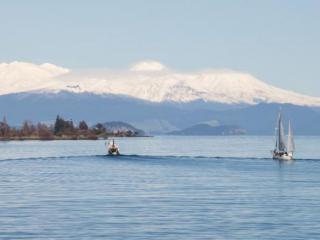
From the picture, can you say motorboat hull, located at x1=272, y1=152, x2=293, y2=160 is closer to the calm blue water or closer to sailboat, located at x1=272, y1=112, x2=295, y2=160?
sailboat, located at x1=272, y1=112, x2=295, y2=160

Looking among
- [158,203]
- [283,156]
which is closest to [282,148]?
[283,156]

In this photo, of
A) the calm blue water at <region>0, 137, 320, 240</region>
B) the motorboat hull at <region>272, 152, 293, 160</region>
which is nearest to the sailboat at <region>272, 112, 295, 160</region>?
the motorboat hull at <region>272, 152, 293, 160</region>

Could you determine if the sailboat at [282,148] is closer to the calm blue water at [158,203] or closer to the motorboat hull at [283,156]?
the motorboat hull at [283,156]

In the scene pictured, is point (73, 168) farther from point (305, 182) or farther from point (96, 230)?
point (96, 230)

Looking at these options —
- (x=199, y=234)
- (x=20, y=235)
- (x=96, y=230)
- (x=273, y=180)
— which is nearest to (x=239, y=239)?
(x=199, y=234)

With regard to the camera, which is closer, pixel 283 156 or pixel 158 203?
pixel 158 203

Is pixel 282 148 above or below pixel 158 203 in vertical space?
above

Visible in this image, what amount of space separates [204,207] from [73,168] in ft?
203

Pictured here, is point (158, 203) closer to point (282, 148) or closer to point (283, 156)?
point (283, 156)

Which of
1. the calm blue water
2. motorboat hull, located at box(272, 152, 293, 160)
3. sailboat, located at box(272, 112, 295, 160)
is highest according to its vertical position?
sailboat, located at box(272, 112, 295, 160)

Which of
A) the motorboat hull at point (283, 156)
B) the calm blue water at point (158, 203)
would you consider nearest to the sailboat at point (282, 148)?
the motorboat hull at point (283, 156)

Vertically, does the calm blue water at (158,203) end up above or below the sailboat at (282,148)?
below

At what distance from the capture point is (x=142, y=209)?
72188 mm

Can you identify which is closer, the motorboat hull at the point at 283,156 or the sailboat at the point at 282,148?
the motorboat hull at the point at 283,156
